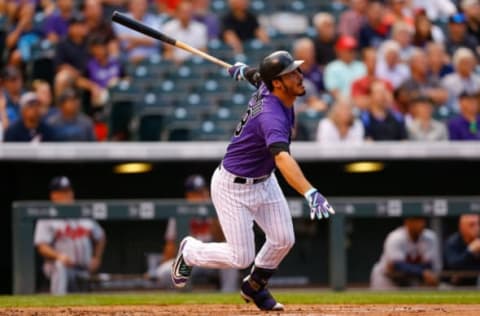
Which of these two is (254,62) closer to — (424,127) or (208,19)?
(208,19)

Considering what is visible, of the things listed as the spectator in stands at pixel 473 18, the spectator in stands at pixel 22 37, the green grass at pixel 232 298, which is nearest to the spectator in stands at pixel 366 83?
the spectator in stands at pixel 473 18

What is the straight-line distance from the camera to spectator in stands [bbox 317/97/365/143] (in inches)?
438

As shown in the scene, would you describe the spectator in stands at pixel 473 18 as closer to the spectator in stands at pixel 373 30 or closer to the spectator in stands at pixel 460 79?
the spectator in stands at pixel 373 30

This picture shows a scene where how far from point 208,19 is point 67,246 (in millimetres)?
3939

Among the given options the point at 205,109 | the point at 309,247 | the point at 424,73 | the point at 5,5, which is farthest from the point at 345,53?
the point at 5,5

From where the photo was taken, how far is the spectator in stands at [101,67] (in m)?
12.2

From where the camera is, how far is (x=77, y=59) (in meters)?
12.3

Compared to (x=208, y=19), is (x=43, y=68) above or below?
below

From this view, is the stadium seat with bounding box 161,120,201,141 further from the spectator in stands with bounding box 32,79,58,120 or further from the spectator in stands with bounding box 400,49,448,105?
the spectator in stands with bounding box 400,49,448,105

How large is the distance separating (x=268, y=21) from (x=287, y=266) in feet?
13.8

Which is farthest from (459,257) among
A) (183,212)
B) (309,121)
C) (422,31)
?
(422,31)

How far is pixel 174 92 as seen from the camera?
40.4ft

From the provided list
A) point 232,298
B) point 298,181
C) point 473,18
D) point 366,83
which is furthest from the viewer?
point 473,18

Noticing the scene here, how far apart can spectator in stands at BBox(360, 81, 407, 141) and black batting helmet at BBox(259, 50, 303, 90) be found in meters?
4.38
